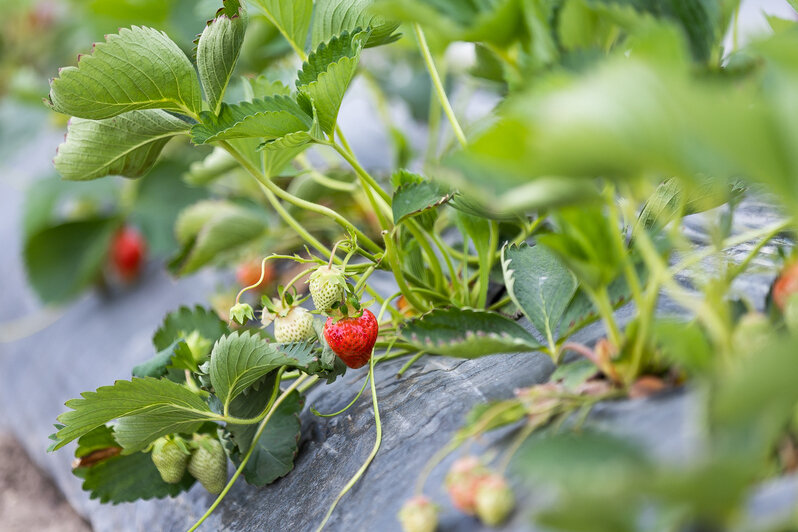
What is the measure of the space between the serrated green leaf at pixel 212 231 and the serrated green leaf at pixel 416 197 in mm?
330

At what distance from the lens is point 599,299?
369 millimetres

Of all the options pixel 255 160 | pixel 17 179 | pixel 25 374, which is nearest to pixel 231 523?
pixel 255 160

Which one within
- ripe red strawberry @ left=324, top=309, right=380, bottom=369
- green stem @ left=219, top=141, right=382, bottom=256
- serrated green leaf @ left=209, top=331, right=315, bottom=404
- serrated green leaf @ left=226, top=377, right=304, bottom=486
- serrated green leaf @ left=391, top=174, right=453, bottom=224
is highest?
green stem @ left=219, top=141, right=382, bottom=256

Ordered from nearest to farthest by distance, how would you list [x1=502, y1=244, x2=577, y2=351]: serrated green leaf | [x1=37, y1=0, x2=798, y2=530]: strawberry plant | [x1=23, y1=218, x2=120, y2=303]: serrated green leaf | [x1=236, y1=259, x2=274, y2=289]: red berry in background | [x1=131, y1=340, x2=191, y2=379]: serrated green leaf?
1. [x1=37, y1=0, x2=798, y2=530]: strawberry plant
2. [x1=502, y1=244, x2=577, y2=351]: serrated green leaf
3. [x1=131, y1=340, x2=191, y2=379]: serrated green leaf
4. [x1=236, y1=259, x2=274, y2=289]: red berry in background
5. [x1=23, y1=218, x2=120, y2=303]: serrated green leaf

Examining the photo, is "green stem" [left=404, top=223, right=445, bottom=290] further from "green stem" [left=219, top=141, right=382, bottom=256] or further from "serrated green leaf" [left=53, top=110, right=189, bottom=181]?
"serrated green leaf" [left=53, top=110, right=189, bottom=181]

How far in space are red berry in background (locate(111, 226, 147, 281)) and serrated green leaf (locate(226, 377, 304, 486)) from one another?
672mm

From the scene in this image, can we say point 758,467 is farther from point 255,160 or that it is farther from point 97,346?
point 97,346

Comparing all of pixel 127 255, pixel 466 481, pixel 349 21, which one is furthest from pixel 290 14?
pixel 127 255

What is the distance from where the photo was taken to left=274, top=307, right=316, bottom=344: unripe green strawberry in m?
0.54

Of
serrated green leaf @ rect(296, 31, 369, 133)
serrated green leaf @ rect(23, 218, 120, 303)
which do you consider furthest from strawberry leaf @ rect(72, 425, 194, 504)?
serrated green leaf @ rect(23, 218, 120, 303)

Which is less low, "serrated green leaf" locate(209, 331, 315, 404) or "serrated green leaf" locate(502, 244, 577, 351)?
"serrated green leaf" locate(209, 331, 315, 404)

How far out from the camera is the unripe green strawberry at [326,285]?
0.51m

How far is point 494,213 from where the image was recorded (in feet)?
1.67

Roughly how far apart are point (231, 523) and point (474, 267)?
31 cm
